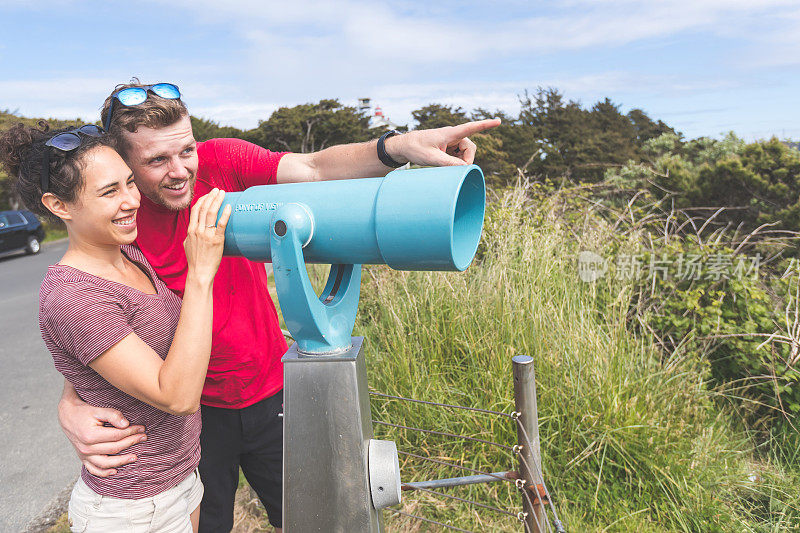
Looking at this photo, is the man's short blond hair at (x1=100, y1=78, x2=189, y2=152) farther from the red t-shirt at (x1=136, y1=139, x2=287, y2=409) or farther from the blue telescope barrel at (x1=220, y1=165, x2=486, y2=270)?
the blue telescope barrel at (x1=220, y1=165, x2=486, y2=270)

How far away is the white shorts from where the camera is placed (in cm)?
135

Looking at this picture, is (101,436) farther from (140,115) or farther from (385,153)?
(385,153)

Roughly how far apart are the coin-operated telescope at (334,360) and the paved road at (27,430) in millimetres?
2653

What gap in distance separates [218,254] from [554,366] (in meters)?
2.06

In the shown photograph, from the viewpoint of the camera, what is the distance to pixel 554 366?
273cm

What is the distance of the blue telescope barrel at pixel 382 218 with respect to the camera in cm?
93

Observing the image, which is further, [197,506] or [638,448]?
[638,448]

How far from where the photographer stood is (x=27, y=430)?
379 cm

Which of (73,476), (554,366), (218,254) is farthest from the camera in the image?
(73,476)

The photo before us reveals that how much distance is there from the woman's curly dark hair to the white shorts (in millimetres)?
736

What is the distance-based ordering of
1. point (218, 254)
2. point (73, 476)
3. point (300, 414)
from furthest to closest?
point (73, 476)
point (218, 254)
point (300, 414)

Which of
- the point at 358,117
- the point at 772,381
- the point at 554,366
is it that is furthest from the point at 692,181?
the point at 358,117

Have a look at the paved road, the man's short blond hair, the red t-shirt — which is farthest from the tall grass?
the paved road

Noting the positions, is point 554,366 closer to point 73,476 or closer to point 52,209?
point 52,209
